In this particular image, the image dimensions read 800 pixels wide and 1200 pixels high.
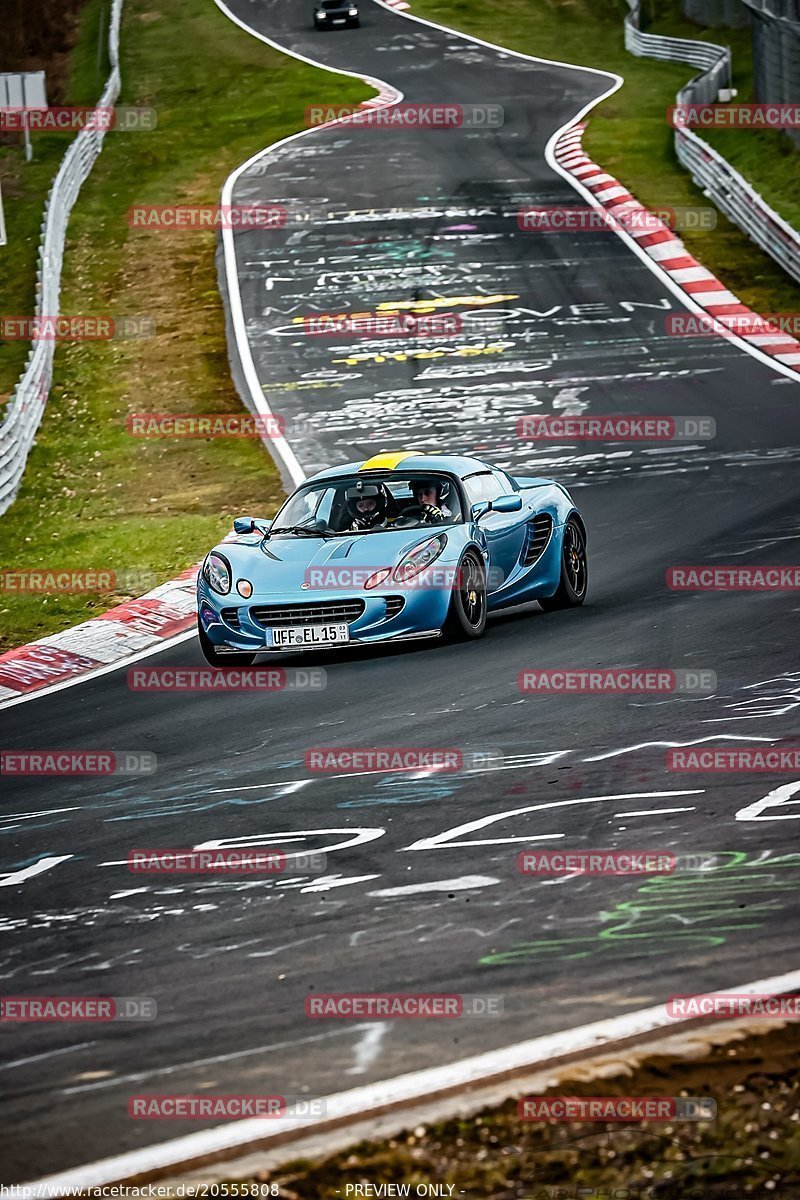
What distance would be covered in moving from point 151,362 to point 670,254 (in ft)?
30.1

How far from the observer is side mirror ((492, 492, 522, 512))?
12.7 m

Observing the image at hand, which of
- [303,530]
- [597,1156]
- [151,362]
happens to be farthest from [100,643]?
[151,362]

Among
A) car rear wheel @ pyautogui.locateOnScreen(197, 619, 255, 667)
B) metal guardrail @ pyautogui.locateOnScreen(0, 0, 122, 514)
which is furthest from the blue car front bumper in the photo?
metal guardrail @ pyautogui.locateOnScreen(0, 0, 122, 514)

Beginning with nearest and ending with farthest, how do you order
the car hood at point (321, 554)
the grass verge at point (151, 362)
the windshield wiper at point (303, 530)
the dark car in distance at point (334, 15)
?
the car hood at point (321, 554) < the windshield wiper at point (303, 530) < the grass verge at point (151, 362) < the dark car in distance at point (334, 15)

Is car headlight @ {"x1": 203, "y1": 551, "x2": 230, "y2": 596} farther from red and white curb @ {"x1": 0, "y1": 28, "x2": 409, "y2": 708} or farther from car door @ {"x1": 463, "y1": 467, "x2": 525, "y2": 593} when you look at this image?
car door @ {"x1": 463, "y1": 467, "x2": 525, "y2": 593}

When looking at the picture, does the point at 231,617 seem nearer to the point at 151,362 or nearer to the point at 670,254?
the point at 151,362

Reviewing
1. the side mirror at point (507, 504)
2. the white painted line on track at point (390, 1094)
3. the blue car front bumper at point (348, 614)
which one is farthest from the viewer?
the side mirror at point (507, 504)

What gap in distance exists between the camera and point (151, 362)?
2694 centimetres

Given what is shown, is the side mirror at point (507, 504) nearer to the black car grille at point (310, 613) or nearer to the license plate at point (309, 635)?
the black car grille at point (310, 613)

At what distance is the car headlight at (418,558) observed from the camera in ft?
39.7

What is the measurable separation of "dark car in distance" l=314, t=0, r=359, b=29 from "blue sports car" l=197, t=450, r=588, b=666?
44788 millimetres

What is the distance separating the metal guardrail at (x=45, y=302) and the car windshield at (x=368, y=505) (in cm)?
732

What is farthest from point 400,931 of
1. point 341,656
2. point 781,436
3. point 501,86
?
point 501,86

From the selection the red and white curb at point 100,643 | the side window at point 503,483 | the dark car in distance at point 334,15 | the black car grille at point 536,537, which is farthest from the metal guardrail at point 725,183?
the red and white curb at point 100,643
